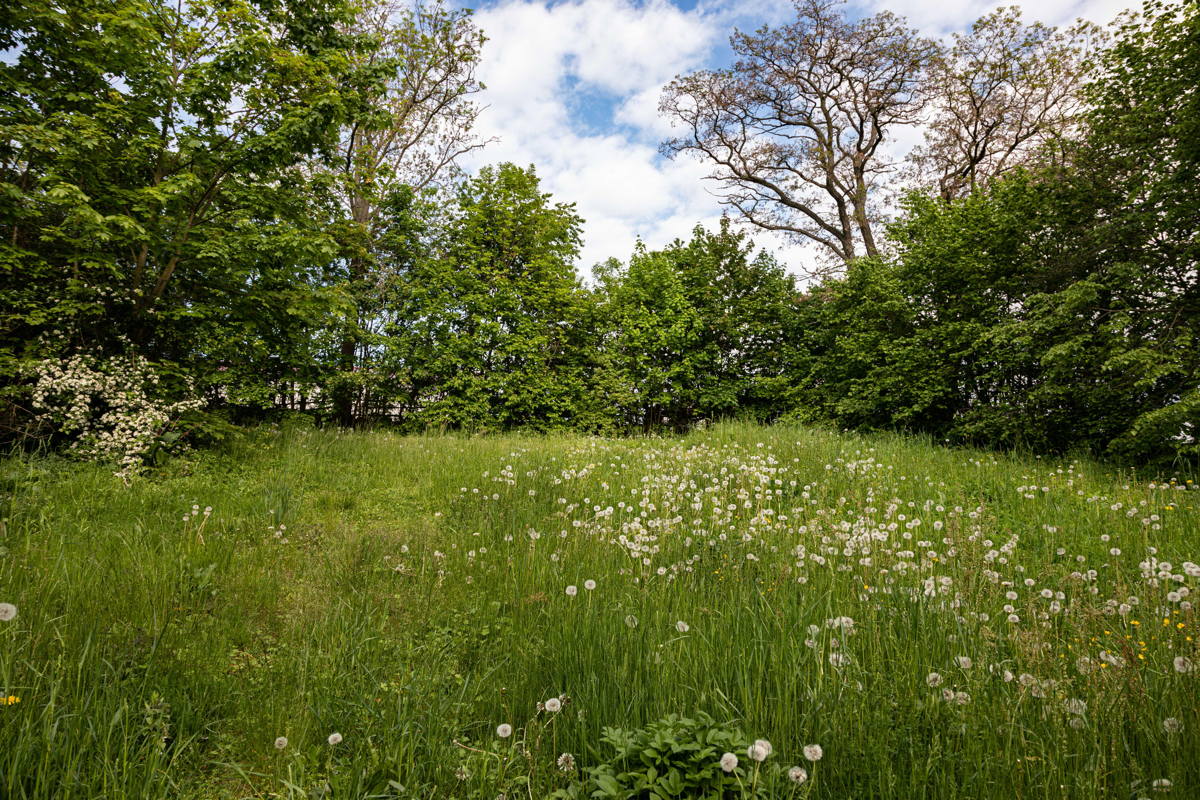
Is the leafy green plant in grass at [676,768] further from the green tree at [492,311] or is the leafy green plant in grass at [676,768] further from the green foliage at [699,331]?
the green foliage at [699,331]

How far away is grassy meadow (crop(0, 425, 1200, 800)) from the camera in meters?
1.60

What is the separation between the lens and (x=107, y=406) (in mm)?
6160

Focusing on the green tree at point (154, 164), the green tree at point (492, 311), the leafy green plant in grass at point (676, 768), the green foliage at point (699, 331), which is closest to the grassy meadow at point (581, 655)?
the leafy green plant in grass at point (676, 768)

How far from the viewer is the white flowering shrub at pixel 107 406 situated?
5.47 m

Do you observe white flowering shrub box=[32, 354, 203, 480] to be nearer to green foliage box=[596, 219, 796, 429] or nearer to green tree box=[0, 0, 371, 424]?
green tree box=[0, 0, 371, 424]

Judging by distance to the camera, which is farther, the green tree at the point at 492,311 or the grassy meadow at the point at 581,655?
the green tree at the point at 492,311

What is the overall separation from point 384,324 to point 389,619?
1022cm

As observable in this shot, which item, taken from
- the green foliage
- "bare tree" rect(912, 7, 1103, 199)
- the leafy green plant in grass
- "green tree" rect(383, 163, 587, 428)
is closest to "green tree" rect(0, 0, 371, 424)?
"green tree" rect(383, 163, 587, 428)

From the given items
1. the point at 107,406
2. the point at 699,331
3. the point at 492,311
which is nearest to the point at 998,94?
the point at 699,331

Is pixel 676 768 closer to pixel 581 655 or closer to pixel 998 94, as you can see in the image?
pixel 581 655

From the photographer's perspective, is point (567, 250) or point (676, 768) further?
point (567, 250)

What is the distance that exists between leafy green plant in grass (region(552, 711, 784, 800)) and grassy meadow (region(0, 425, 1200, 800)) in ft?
0.05

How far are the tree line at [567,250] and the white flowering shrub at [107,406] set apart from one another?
0.09 metres

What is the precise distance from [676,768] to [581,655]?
2.56 feet
